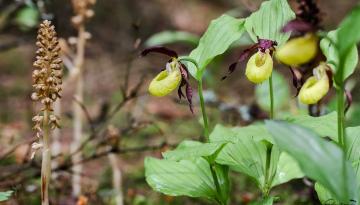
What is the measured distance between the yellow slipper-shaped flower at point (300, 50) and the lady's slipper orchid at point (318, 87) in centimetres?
15

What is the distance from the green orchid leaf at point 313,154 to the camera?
898 millimetres

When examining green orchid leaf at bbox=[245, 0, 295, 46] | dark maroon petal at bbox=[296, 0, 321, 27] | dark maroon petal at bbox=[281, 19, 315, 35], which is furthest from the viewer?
dark maroon petal at bbox=[296, 0, 321, 27]

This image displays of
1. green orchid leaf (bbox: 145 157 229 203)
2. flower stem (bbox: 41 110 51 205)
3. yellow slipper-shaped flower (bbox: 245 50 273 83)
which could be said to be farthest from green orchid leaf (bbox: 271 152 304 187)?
flower stem (bbox: 41 110 51 205)

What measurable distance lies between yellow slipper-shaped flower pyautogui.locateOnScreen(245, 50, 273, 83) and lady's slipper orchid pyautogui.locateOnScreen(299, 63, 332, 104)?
0.13m

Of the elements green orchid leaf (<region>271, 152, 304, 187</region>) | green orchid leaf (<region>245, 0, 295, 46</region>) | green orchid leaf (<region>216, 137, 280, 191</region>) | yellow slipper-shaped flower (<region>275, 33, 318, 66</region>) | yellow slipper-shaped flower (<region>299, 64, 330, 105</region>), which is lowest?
green orchid leaf (<region>271, 152, 304, 187</region>)

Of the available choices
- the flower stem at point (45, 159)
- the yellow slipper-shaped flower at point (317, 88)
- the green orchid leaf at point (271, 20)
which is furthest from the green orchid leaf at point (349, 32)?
the flower stem at point (45, 159)

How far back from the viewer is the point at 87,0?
203 cm

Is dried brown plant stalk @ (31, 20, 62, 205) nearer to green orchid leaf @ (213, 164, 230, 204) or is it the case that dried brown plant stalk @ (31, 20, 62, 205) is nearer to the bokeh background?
the bokeh background

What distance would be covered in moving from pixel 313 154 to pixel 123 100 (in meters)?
1.16

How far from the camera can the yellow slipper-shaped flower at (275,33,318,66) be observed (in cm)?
96

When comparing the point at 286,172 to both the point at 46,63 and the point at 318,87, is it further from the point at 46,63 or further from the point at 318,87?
the point at 46,63

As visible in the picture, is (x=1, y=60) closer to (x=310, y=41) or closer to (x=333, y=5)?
(x=333, y=5)

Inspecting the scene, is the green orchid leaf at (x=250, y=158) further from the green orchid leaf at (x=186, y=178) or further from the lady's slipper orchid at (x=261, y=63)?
the lady's slipper orchid at (x=261, y=63)

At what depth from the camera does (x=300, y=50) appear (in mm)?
960
